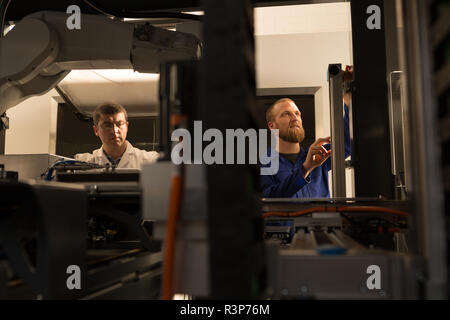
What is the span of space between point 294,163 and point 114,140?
4.47ft

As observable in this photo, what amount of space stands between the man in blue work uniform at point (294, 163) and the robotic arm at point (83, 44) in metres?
0.94

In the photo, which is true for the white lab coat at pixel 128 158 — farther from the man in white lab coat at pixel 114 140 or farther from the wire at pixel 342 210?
the wire at pixel 342 210

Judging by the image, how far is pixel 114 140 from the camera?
3016 mm

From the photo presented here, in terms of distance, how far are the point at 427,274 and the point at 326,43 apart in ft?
11.2

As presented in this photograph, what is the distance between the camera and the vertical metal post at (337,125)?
191cm

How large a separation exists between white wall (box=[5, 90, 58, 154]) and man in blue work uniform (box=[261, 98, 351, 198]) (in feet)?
7.40

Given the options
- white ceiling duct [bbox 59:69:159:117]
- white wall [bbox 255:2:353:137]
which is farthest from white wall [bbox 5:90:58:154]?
white wall [bbox 255:2:353:137]

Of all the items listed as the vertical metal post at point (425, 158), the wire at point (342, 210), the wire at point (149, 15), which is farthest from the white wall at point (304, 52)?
the vertical metal post at point (425, 158)

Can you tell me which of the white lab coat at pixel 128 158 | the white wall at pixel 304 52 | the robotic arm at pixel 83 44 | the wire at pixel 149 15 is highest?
the white wall at pixel 304 52

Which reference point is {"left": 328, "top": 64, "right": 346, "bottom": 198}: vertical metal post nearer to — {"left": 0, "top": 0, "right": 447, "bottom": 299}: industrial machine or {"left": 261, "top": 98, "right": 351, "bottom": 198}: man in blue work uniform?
{"left": 261, "top": 98, "right": 351, "bottom": 198}: man in blue work uniform

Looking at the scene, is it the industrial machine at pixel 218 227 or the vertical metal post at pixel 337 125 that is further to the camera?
the vertical metal post at pixel 337 125

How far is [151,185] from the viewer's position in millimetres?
777

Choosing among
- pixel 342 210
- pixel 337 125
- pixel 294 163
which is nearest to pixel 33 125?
pixel 294 163

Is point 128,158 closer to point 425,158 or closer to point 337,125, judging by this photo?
point 337,125
